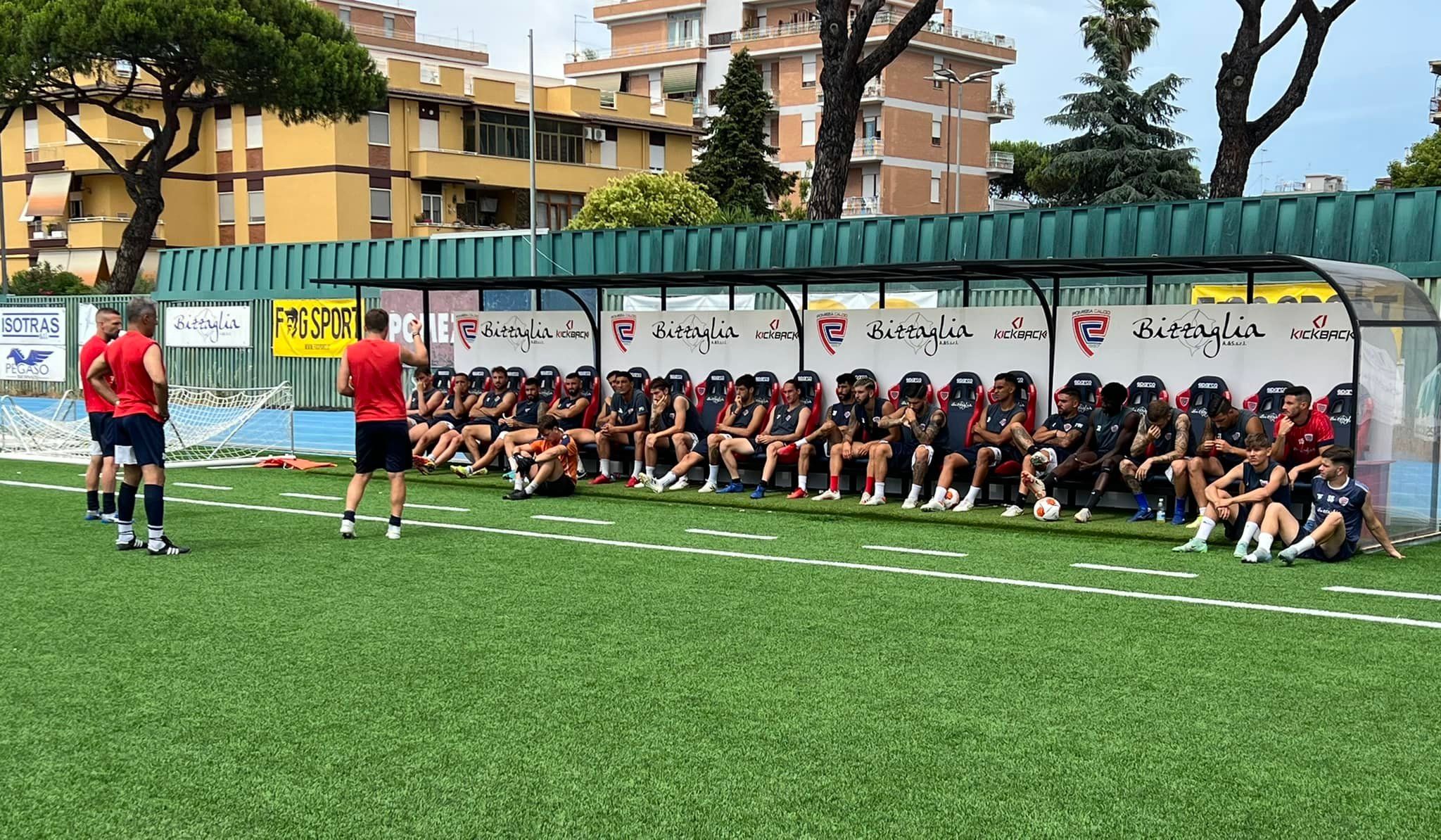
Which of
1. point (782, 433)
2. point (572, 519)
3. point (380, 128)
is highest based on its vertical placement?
point (380, 128)

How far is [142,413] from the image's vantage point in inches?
406

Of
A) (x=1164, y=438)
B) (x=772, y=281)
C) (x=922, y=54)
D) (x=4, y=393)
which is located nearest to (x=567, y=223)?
(x=922, y=54)

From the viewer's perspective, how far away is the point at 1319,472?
34.3ft

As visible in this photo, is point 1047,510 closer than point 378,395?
No

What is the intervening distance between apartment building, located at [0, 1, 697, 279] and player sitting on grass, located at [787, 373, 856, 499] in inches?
1635

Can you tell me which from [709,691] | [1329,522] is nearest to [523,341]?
[1329,522]

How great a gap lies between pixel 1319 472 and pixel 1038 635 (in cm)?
402

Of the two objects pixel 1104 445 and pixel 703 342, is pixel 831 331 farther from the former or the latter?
pixel 1104 445

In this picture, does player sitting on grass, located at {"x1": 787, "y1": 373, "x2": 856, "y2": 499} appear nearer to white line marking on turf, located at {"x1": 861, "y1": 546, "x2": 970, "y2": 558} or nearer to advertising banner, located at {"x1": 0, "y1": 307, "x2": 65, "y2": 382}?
white line marking on turf, located at {"x1": 861, "y1": 546, "x2": 970, "y2": 558}

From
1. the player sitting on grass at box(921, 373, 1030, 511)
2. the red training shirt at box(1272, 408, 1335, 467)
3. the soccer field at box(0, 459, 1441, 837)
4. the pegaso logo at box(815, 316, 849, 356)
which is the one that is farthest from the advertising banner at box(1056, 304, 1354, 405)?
the pegaso logo at box(815, 316, 849, 356)

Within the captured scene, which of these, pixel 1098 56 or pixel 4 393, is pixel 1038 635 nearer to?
pixel 4 393

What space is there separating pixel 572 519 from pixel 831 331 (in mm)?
4355

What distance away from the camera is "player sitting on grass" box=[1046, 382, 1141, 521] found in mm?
12695

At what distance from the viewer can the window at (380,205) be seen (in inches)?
2126
